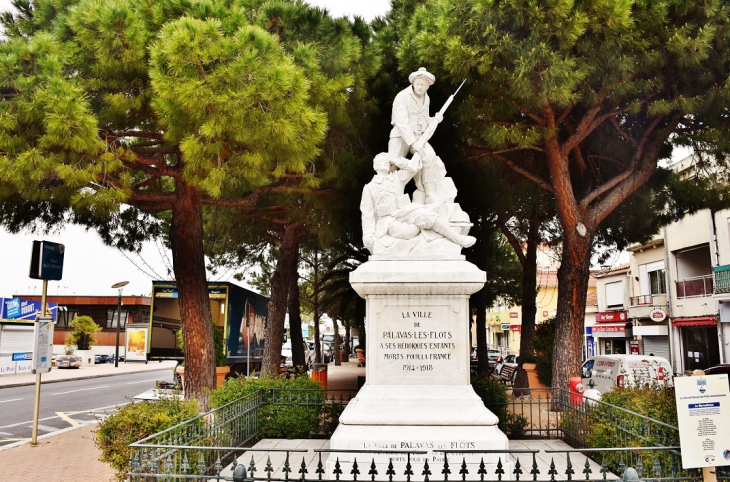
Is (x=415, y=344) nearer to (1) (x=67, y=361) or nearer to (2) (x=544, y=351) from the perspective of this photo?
(2) (x=544, y=351)

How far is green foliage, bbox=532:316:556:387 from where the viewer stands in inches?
698

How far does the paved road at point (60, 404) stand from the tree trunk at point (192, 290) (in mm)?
1357

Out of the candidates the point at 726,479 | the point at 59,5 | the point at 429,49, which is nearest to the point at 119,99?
the point at 59,5

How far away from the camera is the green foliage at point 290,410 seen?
9.49m

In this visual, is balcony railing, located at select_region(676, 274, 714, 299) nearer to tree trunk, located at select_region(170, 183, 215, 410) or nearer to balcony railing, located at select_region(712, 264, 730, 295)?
balcony railing, located at select_region(712, 264, 730, 295)

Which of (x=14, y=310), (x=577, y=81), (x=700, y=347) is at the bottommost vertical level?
(x=700, y=347)

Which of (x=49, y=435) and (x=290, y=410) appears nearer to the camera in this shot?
(x=290, y=410)

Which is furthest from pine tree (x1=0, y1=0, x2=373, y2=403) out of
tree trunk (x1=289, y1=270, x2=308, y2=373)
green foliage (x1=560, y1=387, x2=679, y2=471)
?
tree trunk (x1=289, y1=270, x2=308, y2=373)

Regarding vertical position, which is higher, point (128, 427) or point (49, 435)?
point (128, 427)

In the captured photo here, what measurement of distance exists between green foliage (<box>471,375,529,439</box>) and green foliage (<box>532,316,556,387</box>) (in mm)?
7402

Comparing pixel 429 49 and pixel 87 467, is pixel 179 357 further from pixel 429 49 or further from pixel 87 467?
pixel 429 49

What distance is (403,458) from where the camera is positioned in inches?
259

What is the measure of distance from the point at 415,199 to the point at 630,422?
390 centimetres

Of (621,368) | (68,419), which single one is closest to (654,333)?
(621,368)
